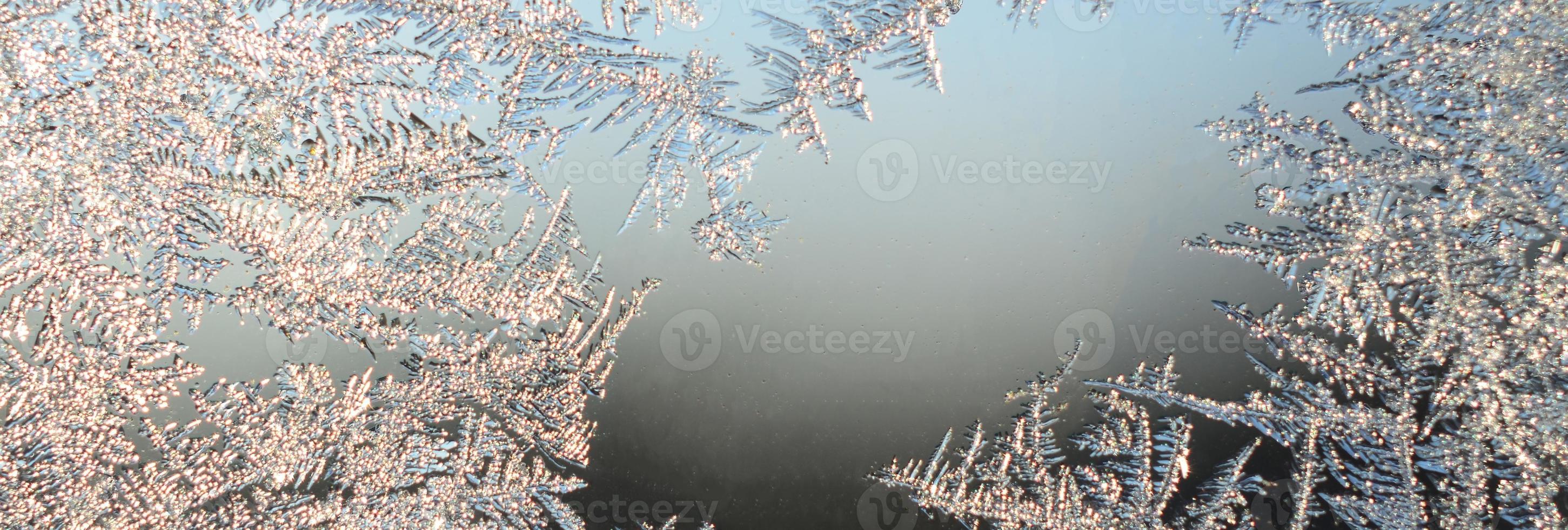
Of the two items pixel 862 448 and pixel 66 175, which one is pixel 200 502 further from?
pixel 862 448

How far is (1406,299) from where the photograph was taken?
0.79m

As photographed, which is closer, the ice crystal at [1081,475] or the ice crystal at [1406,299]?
the ice crystal at [1406,299]

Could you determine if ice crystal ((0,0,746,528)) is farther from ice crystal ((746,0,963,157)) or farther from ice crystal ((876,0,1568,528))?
ice crystal ((876,0,1568,528))

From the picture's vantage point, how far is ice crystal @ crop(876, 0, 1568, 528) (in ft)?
2.42

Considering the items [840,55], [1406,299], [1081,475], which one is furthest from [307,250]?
[1406,299]

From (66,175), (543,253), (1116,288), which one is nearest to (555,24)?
(543,253)

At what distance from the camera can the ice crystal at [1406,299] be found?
739mm

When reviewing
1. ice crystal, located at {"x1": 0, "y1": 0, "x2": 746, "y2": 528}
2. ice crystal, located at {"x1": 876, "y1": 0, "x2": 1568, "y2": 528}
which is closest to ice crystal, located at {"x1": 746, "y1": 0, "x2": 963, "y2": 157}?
ice crystal, located at {"x1": 0, "y1": 0, "x2": 746, "y2": 528}

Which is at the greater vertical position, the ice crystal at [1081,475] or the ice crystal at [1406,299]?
the ice crystal at [1406,299]

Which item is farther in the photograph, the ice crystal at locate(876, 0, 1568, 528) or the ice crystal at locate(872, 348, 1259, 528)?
the ice crystal at locate(872, 348, 1259, 528)

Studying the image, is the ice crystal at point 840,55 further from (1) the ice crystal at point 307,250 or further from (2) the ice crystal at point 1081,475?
(2) the ice crystal at point 1081,475

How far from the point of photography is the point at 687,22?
2.66 ft

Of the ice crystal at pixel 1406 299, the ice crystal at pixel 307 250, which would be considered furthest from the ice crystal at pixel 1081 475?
the ice crystal at pixel 307 250

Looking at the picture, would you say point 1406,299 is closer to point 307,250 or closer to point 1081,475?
point 1081,475
